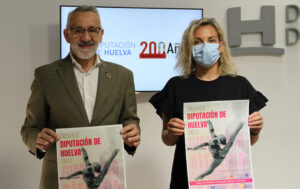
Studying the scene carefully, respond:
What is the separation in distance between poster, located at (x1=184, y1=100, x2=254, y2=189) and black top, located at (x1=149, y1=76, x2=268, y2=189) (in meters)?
0.11

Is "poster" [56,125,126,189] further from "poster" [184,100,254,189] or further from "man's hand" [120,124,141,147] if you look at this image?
"poster" [184,100,254,189]

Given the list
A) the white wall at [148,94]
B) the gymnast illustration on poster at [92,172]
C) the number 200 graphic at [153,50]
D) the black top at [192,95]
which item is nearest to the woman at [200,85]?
the black top at [192,95]

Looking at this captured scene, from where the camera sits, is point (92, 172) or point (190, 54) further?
point (190, 54)

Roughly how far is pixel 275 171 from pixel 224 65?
82.4 inches

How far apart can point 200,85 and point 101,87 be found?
0.55 meters

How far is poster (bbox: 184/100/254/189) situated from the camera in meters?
1.68

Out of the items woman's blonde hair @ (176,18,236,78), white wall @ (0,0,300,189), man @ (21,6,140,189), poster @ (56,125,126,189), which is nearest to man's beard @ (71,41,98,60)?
man @ (21,6,140,189)

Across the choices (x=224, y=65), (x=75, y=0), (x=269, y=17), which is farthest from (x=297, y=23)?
(x=75, y=0)

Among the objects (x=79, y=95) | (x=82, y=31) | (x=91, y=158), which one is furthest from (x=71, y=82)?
(x=91, y=158)

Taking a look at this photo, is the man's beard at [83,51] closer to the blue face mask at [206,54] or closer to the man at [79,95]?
the man at [79,95]

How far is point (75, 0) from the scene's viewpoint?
3.36m

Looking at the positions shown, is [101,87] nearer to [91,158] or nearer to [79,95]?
[79,95]

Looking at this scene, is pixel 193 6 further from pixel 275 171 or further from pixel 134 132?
pixel 134 132

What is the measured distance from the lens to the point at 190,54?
1904mm
